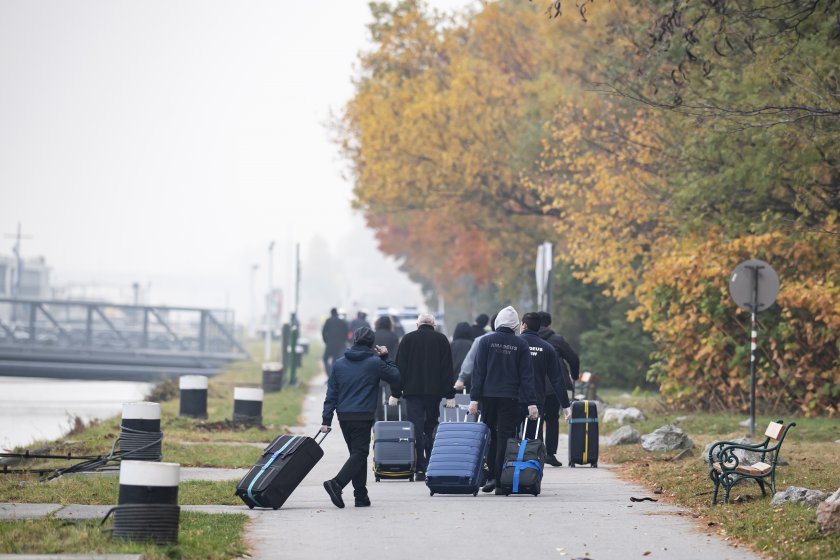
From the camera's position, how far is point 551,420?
1820 cm

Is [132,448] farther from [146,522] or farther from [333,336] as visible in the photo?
[333,336]

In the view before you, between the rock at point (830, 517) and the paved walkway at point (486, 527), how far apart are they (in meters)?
0.63

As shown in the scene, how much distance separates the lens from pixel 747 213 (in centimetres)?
2781

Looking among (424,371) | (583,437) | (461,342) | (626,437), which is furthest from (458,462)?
(626,437)

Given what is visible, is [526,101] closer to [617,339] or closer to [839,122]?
[617,339]

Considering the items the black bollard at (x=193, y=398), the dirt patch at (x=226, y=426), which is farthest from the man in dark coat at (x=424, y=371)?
the black bollard at (x=193, y=398)

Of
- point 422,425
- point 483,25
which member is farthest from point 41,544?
point 483,25

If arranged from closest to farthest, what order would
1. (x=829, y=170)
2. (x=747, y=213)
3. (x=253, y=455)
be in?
1. (x=253, y=455)
2. (x=829, y=170)
3. (x=747, y=213)

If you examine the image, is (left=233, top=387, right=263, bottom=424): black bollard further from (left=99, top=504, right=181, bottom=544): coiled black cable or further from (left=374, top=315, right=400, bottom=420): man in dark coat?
(left=99, top=504, right=181, bottom=544): coiled black cable

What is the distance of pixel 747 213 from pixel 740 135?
2.52m

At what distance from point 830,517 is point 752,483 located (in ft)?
12.2

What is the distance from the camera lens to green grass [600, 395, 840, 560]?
11.0 metres

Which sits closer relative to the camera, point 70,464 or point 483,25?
point 70,464

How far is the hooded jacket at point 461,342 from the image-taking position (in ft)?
67.7
